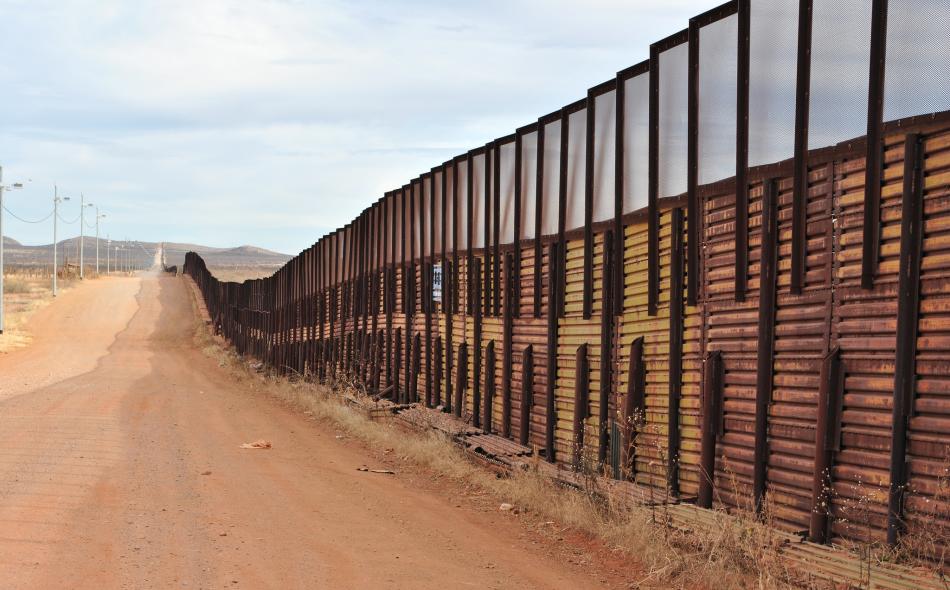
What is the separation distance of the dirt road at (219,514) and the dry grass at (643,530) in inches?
19.2

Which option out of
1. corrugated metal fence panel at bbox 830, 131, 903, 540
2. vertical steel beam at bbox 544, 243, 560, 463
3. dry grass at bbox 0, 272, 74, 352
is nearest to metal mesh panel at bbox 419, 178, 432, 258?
vertical steel beam at bbox 544, 243, 560, 463

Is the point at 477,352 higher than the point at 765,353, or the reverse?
the point at 765,353

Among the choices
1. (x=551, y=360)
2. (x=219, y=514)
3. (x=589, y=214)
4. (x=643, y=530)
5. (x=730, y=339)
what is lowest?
(x=219, y=514)

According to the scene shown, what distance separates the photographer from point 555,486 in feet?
33.9

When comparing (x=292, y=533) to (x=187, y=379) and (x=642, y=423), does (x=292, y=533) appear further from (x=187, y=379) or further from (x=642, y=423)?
(x=187, y=379)

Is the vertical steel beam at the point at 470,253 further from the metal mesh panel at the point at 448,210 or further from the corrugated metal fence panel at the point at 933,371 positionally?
the corrugated metal fence panel at the point at 933,371

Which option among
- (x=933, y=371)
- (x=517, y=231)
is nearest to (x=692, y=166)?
(x=933, y=371)

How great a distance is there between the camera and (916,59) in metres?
6.77

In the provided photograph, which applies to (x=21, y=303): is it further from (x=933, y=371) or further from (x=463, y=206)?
(x=933, y=371)

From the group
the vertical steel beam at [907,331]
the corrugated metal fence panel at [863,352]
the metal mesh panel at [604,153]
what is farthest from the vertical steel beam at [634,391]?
the vertical steel beam at [907,331]

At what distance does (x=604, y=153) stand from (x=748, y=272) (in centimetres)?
367

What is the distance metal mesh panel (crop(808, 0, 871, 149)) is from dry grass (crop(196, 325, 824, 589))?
9.78ft

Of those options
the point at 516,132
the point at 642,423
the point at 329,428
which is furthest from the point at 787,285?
the point at 329,428

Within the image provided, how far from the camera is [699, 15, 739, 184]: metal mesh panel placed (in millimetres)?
8906
